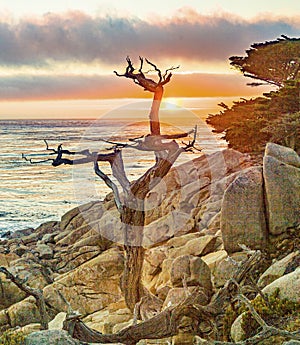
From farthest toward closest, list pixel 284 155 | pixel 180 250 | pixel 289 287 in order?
1. pixel 180 250
2. pixel 284 155
3. pixel 289 287

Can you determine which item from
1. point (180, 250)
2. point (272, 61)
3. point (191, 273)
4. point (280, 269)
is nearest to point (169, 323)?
point (191, 273)

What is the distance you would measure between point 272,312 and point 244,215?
4.16m

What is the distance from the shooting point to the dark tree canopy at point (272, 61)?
23812 millimetres

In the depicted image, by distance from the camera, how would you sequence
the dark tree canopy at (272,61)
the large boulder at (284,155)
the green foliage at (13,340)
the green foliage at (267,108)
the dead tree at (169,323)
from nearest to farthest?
the green foliage at (13,340) → the dead tree at (169,323) → the large boulder at (284,155) → the green foliage at (267,108) → the dark tree canopy at (272,61)

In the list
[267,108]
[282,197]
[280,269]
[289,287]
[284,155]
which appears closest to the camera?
[289,287]

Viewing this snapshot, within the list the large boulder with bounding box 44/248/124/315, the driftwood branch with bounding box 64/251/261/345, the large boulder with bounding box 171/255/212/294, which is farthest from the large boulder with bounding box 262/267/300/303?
the large boulder with bounding box 44/248/124/315

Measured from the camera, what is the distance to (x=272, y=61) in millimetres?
24734

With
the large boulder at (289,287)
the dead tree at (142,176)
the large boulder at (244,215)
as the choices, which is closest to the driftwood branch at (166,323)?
the large boulder at (289,287)

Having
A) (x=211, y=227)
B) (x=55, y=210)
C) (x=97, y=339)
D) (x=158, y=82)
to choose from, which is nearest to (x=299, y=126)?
(x=211, y=227)

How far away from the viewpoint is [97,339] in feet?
30.7

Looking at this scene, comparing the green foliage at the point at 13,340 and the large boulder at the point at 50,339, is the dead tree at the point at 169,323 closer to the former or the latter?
the green foliage at the point at 13,340

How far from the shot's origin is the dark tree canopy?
23812 mm

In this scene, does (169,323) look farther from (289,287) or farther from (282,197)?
(282,197)

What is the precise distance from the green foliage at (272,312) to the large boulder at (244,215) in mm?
3648
